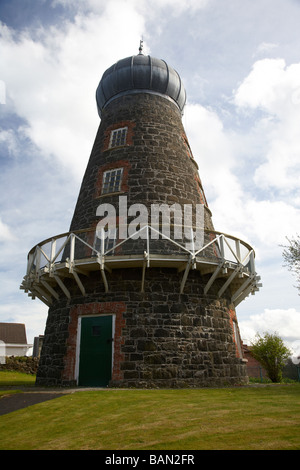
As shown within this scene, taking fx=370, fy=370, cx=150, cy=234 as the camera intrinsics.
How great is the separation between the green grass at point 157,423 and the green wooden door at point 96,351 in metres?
2.35

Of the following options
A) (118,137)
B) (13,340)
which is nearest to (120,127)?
→ (118,137)

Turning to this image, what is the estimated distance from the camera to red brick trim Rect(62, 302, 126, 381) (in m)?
11.0

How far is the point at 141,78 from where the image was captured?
16.6 meters

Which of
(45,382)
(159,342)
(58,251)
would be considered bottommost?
(45,382)

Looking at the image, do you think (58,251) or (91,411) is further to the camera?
(58,251)

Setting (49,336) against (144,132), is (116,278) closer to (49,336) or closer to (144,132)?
(49,336)

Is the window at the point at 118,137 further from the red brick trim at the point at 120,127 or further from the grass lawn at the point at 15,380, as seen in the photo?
the grass lawn at the point at 15,380

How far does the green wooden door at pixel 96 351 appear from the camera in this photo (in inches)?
439

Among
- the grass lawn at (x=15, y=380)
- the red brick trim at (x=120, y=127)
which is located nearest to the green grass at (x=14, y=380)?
the grass lawn at (x=15, y=380)

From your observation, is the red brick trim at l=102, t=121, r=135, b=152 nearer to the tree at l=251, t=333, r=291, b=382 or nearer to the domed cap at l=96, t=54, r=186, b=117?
the domed cap at l=96, t=54, r=186, b=117

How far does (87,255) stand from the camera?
11719mm
